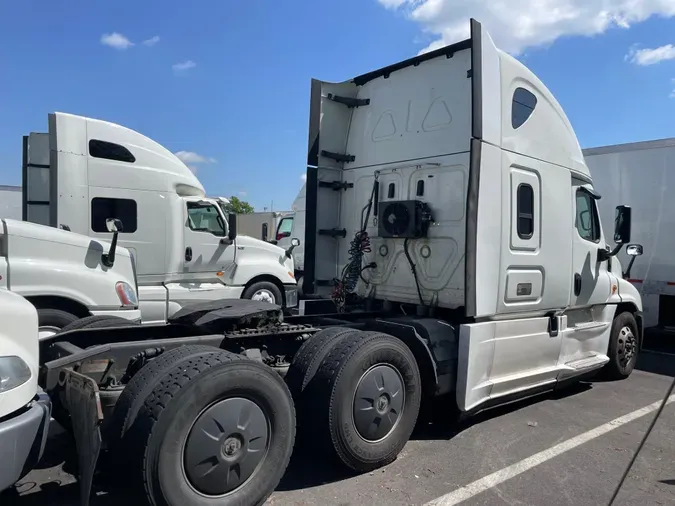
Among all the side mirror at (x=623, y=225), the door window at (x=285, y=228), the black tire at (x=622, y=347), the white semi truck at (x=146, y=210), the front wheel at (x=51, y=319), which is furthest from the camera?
the door window at (x=285, y=228)

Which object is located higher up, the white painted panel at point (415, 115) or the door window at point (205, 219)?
the white painted panel at point (415, 115)

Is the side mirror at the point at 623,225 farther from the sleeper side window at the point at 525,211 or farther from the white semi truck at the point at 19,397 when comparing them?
the white semi truck at the point at 19,397

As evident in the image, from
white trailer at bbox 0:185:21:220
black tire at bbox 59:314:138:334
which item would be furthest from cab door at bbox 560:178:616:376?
white trailer at bbox 0:185:21:220

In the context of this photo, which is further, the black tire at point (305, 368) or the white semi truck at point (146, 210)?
the white semi truck at point (146, 210)

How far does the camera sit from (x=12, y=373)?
8.82ft

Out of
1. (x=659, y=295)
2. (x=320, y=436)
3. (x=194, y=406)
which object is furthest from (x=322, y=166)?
(x=659, y=295)

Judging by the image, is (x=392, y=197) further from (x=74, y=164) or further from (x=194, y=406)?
(x=74, y=164)

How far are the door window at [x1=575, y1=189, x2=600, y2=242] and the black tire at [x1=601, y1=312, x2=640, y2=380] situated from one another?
4.27 feet

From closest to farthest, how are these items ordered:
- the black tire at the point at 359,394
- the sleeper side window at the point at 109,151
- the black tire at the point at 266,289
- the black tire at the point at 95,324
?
the black tire at the point at 359,394 → the black tire at the point at 95,324 → the sleeper side window at the point at 109,151 → the black tire at the point at 266,289

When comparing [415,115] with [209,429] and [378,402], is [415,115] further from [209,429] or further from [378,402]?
[209,429]

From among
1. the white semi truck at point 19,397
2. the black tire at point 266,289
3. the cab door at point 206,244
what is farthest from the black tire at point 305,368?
the black tire at point 266,289

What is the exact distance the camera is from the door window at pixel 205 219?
9633 mm

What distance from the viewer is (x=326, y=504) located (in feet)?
11.9

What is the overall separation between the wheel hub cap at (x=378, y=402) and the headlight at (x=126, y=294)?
3597mm
